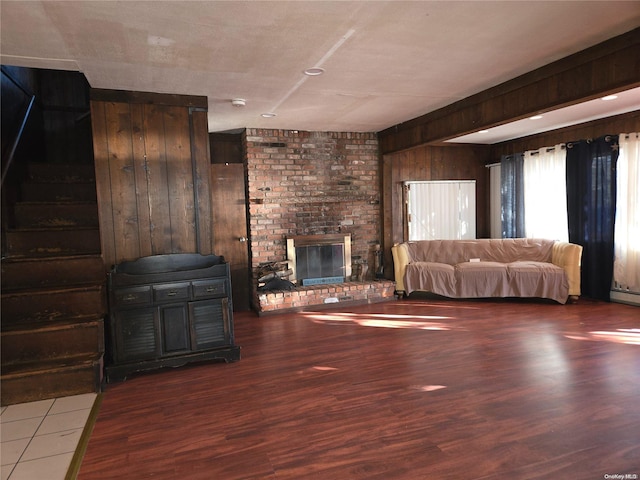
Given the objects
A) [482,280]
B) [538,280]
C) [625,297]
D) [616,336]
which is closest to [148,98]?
[482,280]

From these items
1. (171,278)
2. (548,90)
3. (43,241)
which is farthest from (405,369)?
(43,241)

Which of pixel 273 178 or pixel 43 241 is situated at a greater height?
pixel 273 178

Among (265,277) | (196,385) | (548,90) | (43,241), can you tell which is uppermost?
(548,90)

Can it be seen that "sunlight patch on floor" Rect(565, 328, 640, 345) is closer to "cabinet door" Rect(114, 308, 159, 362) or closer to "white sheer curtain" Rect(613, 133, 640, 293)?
"white sheer curtain" Rect(613, 133, 640, 293)

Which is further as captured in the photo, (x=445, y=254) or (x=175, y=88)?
(x=445, y=254)

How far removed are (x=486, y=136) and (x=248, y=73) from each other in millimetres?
4454

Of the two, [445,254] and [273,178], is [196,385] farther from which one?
[445,254]

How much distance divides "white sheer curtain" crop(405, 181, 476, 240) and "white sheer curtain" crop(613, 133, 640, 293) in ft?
7.19

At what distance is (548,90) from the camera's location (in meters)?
3.32

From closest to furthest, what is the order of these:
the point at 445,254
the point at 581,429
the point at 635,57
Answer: the point at 581,429, the point at 635,57, the point at 445,254

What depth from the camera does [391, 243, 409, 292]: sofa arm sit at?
5969 millimetres

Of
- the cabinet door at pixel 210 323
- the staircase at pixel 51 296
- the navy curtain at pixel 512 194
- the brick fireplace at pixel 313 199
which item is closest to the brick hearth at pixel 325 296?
the brick fireplace at pixel 313 199

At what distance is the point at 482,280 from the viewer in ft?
18.5

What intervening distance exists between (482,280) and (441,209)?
1.63 m
